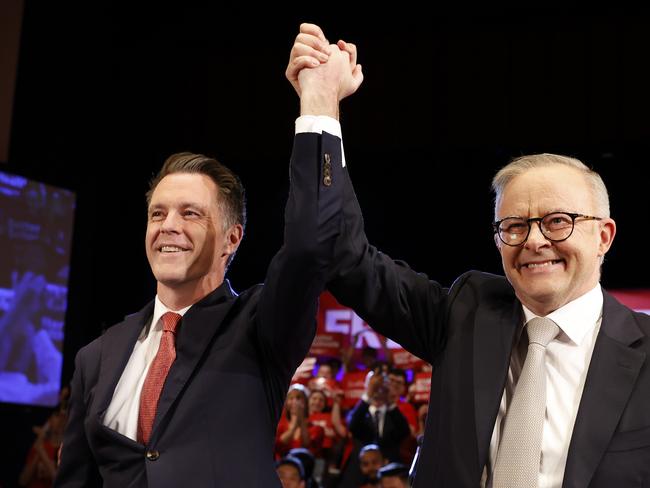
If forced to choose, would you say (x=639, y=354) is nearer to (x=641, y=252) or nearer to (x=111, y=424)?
(x=111, y=424)

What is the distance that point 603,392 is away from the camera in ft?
5.50

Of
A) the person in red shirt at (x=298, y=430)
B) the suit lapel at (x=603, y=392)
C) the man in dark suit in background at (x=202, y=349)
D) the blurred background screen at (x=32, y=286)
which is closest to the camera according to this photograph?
the suit lapel at (x=603, y=392)

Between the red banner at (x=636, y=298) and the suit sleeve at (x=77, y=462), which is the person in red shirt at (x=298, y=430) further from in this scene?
the suit sleeve at (x=77, y=462)

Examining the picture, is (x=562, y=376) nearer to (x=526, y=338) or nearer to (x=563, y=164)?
(x=526, y=338)

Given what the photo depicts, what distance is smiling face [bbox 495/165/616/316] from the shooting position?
1.77m

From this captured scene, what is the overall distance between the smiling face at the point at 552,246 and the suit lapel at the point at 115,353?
0.88 metres

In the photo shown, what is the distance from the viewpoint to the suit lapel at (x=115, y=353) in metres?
1.96

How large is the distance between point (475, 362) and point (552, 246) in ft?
0.93

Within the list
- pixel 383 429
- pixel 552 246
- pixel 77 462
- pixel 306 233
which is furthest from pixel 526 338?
pixel 383 429

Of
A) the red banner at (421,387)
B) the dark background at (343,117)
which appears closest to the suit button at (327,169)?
the dark background at (343,117)

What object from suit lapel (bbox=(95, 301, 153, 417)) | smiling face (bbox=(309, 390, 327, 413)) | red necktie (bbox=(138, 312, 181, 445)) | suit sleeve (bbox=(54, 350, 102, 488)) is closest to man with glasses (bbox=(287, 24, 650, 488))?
red necktie (bbox=(138, 312, 181, 445))

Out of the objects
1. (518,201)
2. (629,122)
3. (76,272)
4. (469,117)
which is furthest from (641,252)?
(518,201)

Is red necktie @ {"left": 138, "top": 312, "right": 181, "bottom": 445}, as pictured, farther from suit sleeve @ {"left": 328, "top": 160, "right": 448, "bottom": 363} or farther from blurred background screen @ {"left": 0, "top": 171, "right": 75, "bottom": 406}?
blurred background screen @ {"left": 0, "top": 171, "right": 75, "bottom": 406}

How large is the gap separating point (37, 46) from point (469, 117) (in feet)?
10.7
